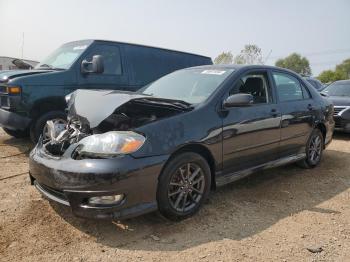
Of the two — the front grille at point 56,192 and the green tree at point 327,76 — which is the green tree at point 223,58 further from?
the front grille at point 56,192

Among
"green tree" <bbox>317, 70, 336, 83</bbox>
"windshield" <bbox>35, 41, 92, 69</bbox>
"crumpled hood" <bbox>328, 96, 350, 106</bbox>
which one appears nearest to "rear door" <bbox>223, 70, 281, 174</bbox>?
"windshield" <bbox>35, 41, 92, 69</bbox>

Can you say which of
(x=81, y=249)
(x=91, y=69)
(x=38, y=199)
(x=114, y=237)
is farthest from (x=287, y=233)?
(x=91, y=69)

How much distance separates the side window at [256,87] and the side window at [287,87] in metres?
0.23

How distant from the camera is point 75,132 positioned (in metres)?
3.79

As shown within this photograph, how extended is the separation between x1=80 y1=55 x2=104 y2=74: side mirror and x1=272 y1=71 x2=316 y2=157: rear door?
112 inches

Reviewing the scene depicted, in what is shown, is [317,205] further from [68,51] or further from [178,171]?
[68,51]

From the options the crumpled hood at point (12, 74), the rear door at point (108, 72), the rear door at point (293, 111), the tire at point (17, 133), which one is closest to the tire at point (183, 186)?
the rear door at point (293, 111)

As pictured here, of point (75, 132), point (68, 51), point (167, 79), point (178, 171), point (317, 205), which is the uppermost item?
point (68, 51)

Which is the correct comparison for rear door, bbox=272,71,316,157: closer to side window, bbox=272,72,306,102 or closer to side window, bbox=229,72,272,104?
side window, bbox=272,72,306,102

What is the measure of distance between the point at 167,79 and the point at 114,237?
7.79 feet

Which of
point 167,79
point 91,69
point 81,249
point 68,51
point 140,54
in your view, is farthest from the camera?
point 140,54

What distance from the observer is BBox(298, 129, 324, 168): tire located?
5801mm

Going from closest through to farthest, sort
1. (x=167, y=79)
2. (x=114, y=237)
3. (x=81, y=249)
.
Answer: (x=81, y=249) < (x=114, y=237) < (x=167, y=79)

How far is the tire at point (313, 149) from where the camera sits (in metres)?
5.80
